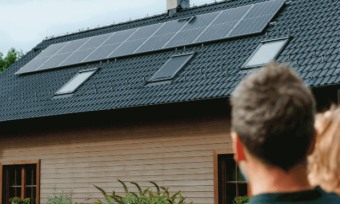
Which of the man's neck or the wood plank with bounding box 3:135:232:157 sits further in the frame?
the wood plank with bounding box 3:135:232:157

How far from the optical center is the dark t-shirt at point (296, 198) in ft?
5.05

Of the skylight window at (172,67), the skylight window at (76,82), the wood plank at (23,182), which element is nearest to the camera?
the skylight window at (172,67)

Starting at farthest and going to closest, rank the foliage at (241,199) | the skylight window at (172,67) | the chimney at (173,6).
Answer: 1. the chimney at (173,6)
2. the skylight window at (172,67)
3. the foliage at (241,199)

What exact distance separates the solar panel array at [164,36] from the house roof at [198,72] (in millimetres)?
217

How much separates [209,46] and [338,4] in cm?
323

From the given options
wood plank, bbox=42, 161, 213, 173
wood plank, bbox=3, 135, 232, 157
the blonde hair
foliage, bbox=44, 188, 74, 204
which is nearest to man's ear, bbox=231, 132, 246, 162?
the blonde hair

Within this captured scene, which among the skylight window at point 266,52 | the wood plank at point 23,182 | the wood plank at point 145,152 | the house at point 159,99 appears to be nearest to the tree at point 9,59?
the house at point 159,99

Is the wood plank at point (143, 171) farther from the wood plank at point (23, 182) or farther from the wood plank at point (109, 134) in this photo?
the wood plank at point (23, 182)

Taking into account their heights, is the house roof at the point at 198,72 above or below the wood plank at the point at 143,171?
above

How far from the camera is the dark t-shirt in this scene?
154 cm

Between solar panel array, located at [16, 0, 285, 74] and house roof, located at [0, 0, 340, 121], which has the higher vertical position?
solar panel array, located at [16, 0, 285, 74]

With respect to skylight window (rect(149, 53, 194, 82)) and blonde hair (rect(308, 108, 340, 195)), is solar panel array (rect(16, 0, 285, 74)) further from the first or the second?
blonde hair (rect(308, 108, 340, 195))

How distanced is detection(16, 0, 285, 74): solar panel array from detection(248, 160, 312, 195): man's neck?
A: 36.0 feet

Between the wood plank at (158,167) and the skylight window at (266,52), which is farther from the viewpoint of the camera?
the wood plank at (158,167)
